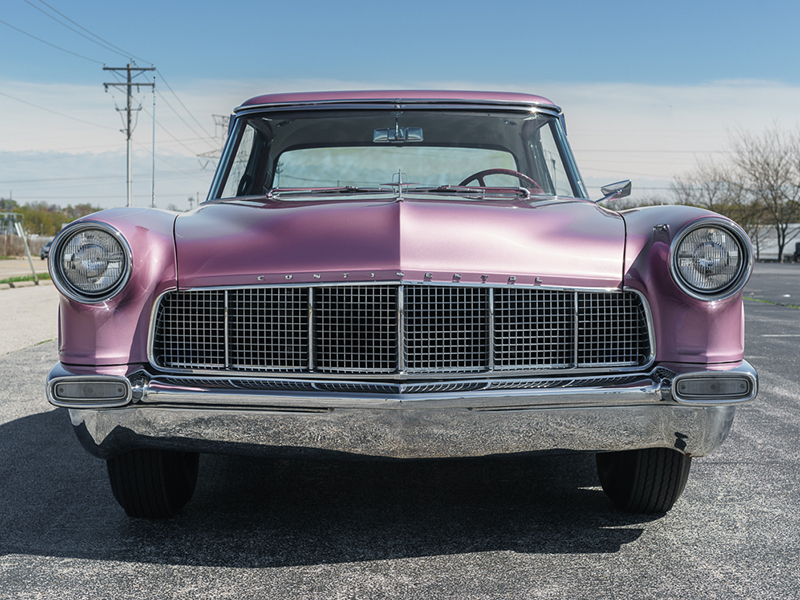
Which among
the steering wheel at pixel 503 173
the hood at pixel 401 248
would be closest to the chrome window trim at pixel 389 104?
the steering wheel at pixel 503 173

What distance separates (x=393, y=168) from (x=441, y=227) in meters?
1.32

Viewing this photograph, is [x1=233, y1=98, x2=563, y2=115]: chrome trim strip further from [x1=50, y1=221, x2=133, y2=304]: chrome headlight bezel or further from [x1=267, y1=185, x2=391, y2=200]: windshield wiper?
[x1=50, y1=221, x2=133, y2=304]: chrome headlight bezel

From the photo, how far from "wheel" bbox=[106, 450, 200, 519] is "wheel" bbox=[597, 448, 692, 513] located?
1.71 m

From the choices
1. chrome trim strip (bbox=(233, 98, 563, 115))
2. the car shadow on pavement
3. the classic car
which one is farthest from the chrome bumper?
chrome trim strip (bbox=(233, 98, 563, 115))

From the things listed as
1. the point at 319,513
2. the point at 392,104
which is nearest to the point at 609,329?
the point at 319,513

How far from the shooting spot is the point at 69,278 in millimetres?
2627

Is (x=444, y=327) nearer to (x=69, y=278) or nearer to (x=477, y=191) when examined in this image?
(x=477, y=191)

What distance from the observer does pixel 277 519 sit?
2959mm

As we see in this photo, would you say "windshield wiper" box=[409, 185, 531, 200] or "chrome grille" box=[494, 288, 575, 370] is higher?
"windshield wiper" box=[409, 185, 531, 200]

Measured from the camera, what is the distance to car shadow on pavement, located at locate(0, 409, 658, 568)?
2670 millimetres

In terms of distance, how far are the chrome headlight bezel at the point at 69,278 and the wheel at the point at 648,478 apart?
193 cm

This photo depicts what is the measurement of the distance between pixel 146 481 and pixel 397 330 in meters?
1.15

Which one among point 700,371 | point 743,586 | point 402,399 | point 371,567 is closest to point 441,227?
point 402,399

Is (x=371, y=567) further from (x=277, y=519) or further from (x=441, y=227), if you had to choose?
(x=441, y=227)
